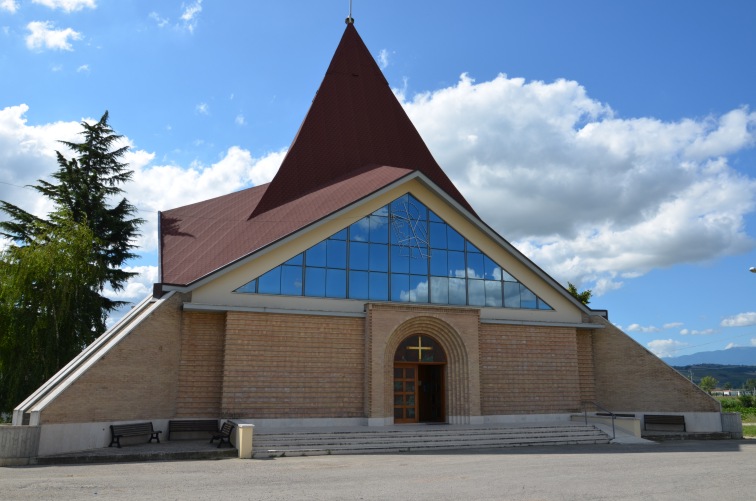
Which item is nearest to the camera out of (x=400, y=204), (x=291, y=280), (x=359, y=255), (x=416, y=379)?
(x=291, y=280)

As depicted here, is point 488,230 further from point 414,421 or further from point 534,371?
point 414,421

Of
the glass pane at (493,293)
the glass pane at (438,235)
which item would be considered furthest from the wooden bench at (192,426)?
the glass pane at (493,293)

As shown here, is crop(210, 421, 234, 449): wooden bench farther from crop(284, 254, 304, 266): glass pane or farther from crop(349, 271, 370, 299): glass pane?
crop(349, 271, 370, 299): glass pane

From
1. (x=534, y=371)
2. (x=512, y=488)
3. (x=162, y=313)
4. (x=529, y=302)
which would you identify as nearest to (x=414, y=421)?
(x=534, y=371)

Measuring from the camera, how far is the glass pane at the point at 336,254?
20.5 m

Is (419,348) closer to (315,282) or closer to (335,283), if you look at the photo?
(335,283)

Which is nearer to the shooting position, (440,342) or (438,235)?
(440,342)

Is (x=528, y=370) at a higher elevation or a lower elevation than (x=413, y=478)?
higher

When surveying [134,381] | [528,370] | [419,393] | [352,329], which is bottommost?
[419,393]

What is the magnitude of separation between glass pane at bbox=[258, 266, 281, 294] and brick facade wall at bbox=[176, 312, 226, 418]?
4.83ft

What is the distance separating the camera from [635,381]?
22922 millimetres

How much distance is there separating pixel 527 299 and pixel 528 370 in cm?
260

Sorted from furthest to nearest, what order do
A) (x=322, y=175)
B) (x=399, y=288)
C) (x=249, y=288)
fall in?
(x=322, y=175), (x=399, y=288), (x=249, y=288)

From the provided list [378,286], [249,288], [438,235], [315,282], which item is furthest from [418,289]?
[249,288]
